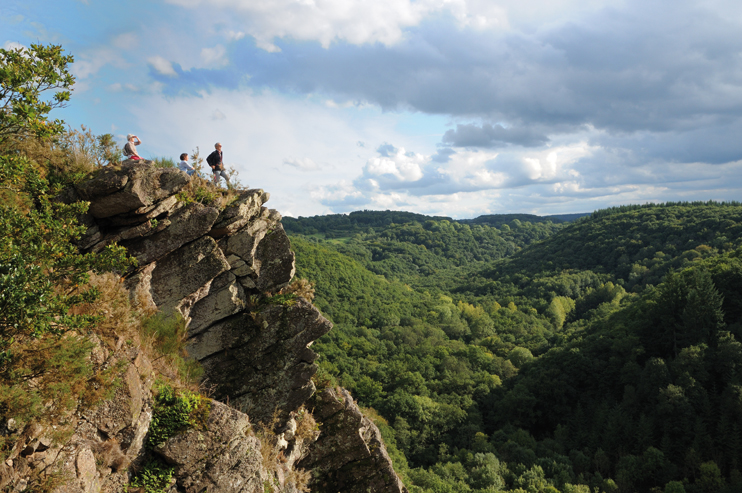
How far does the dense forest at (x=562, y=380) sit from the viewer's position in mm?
40562

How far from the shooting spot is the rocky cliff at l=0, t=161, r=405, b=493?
7.03m

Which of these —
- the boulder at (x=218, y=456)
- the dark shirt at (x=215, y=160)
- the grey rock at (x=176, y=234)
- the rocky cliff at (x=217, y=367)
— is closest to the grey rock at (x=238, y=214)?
the rocky cliff at (x=217, y=367)

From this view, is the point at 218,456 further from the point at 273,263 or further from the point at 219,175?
the point at 219,175

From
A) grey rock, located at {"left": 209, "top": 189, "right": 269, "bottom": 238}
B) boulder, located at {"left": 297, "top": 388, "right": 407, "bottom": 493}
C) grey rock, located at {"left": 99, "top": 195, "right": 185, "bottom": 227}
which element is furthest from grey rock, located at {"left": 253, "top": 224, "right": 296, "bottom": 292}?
boulder, located at {"left": 297, "top": 388, "right": 407, "bottom": 493}

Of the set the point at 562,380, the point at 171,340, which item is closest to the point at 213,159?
the point at 171,340

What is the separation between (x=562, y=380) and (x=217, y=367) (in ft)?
204

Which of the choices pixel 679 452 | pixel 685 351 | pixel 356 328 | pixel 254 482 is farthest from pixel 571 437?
pixel 254 482

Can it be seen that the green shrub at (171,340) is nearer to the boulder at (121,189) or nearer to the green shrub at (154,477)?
the green shrub at (154,477)

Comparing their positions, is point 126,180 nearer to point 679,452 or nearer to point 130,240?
point 130,240

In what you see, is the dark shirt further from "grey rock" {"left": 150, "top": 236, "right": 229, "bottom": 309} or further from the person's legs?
"grey rock" {"left": 150, "top": 236, "right": 229, "bottom": 309}

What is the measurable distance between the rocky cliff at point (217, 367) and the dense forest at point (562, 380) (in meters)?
7.73

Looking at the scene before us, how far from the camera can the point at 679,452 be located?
4209 cm

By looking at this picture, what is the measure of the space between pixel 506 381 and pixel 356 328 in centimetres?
3596

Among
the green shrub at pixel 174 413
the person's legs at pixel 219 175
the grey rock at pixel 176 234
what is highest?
the person's legs at pixel 219 175
